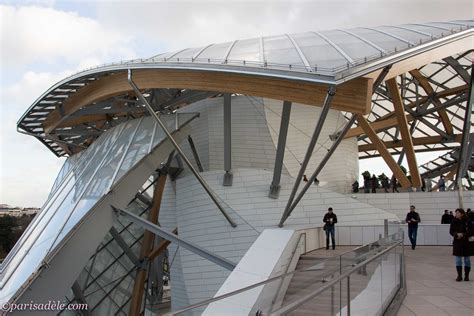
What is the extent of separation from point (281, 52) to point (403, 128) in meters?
9.02

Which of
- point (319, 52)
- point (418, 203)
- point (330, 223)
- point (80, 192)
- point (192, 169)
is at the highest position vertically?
point (319, 52)

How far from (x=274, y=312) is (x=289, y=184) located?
1694 centimetres

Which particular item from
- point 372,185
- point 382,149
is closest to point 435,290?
point 382,149

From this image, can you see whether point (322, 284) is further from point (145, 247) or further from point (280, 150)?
point (145, 247)

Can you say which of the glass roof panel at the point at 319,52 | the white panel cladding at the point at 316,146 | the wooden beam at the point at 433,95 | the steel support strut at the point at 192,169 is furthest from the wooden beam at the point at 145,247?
the wooden beam at the point at 433,95

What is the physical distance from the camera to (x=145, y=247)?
2558 cm

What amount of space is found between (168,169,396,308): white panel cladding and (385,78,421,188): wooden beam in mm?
3732

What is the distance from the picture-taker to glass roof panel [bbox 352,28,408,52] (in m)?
13.9

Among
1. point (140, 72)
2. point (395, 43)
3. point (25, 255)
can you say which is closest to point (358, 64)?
point (395, 43)

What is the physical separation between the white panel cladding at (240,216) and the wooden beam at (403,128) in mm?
3732

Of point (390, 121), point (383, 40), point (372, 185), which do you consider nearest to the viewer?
point (383, 40)

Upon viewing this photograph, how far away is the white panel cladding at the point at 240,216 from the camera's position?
19484 millimetres

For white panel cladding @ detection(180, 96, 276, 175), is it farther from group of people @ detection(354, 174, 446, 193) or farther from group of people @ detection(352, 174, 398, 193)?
group of people @ detection(354, 174, 446, 193)

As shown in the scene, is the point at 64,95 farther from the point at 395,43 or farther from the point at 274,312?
the point at 274,312
